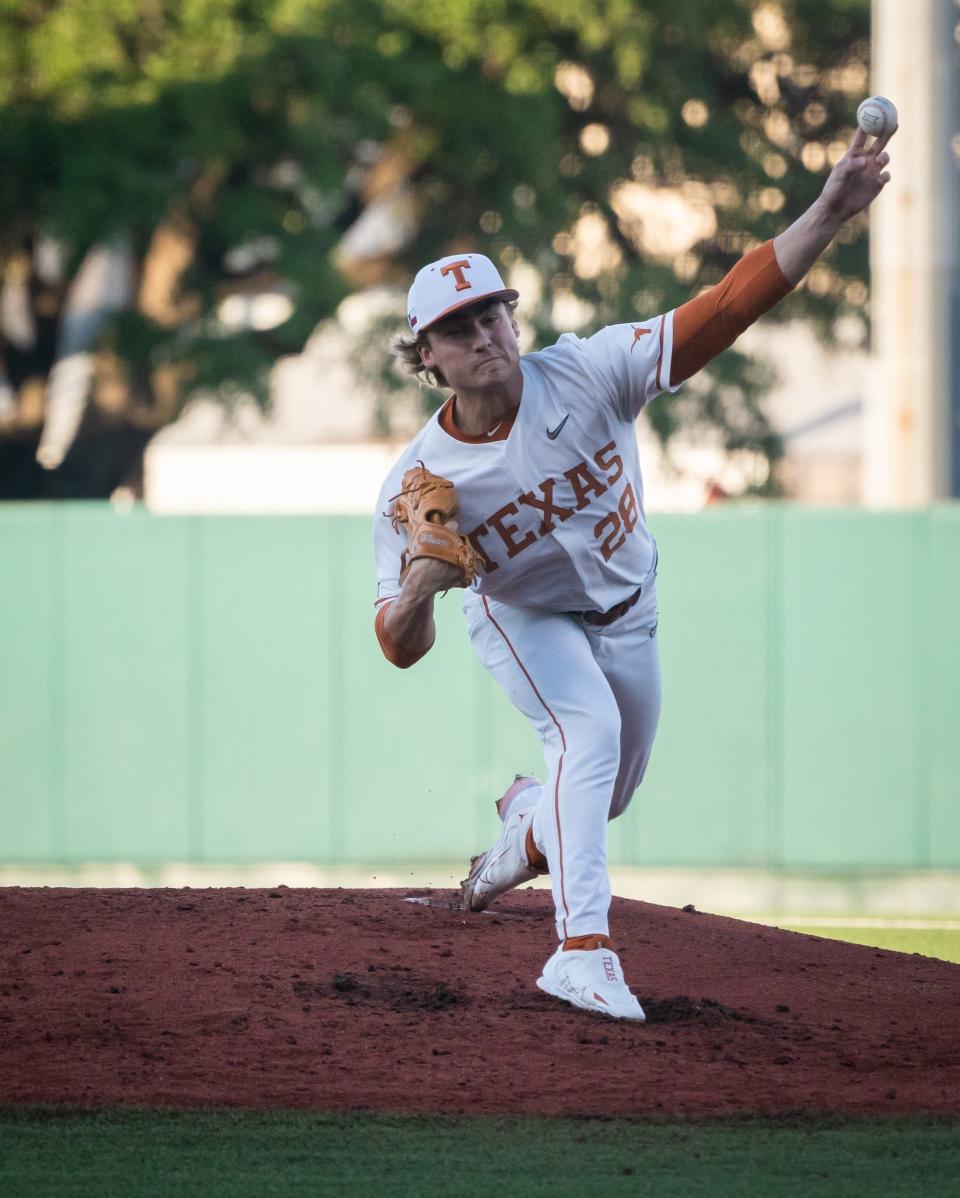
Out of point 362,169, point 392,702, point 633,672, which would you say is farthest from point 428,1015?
point 362,169

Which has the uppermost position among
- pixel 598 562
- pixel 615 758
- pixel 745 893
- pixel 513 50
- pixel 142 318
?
pixel 513 50

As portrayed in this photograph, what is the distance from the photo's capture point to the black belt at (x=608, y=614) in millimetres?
5266

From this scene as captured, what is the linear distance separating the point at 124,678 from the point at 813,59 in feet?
35.3

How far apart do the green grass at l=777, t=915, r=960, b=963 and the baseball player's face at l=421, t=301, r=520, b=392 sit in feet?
12.9

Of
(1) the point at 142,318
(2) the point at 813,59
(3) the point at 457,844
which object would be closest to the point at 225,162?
(1) the point at 142,318

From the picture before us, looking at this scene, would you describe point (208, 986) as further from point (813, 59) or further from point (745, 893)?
point (813, 59)

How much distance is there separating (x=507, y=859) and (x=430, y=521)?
1.41 meters

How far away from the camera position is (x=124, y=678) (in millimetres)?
10453

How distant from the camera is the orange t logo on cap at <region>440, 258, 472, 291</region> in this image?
479cm

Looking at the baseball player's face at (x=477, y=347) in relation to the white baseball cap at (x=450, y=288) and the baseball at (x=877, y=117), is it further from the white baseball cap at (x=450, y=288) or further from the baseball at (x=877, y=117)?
the baseball at (x=877, y=117)

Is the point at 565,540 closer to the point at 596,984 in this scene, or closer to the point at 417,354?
the point at 417,354

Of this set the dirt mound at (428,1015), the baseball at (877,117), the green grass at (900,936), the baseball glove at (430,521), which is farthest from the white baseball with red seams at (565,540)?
the green grass at (900,936)

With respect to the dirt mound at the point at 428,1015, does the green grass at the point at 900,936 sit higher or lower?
lower

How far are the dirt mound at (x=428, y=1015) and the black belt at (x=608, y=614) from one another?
1013 millimetres
